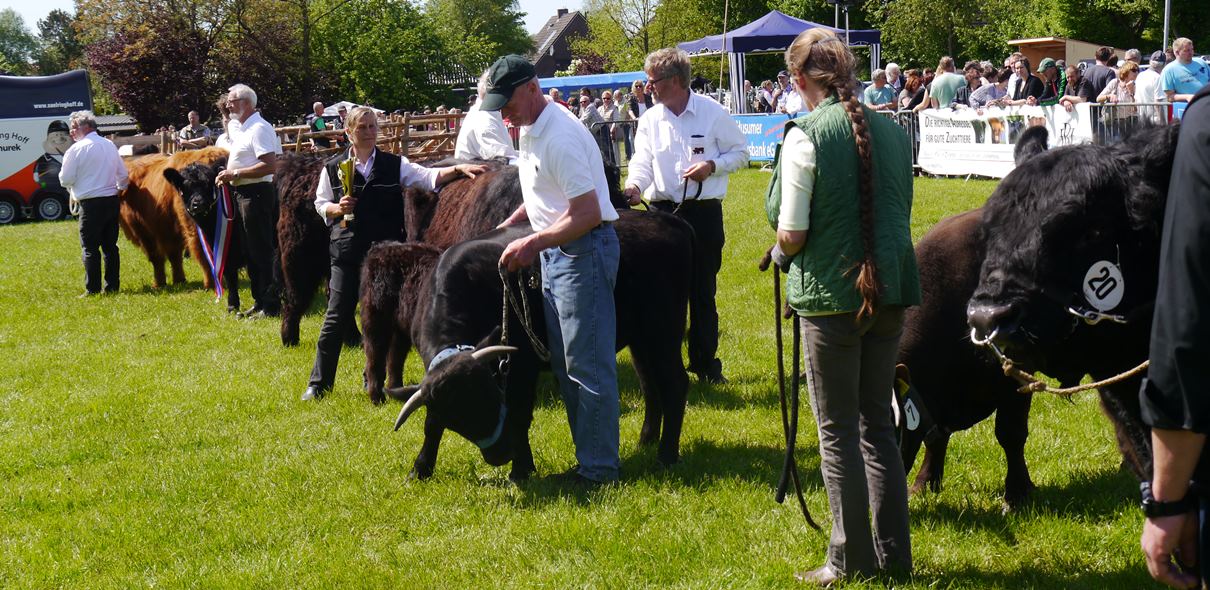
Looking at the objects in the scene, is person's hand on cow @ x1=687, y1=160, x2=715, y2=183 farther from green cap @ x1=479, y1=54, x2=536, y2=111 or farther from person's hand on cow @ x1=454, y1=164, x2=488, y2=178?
green cap @ x1=479, y1=54, x2=536, y2=111

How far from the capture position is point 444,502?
554 cm

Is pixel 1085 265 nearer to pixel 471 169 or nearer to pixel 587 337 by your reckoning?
pixel 587 337

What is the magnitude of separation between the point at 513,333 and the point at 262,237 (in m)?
6.29

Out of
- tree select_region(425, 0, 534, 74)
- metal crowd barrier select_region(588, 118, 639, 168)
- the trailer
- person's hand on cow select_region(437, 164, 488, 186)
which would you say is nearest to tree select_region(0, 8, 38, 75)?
tree select_region(425, 0, 534, 74)

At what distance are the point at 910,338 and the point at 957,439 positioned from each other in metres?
1.45

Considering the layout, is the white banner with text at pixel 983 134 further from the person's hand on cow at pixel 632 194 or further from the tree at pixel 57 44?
the tree at pixel 57 44

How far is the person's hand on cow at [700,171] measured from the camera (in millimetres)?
7188

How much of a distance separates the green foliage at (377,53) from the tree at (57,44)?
1411 inches

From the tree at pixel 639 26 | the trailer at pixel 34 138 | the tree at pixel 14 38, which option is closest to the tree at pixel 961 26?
the tree at pixel 639 26

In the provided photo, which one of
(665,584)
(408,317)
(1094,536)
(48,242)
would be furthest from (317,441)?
(48,242)

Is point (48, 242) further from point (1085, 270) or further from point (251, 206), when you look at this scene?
point (1085, 270)

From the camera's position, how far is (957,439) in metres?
5.98

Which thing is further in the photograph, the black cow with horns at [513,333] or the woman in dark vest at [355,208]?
the woman in dark vest at [355,208]

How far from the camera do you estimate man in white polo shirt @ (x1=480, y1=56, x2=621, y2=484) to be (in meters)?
Result: 5.06
